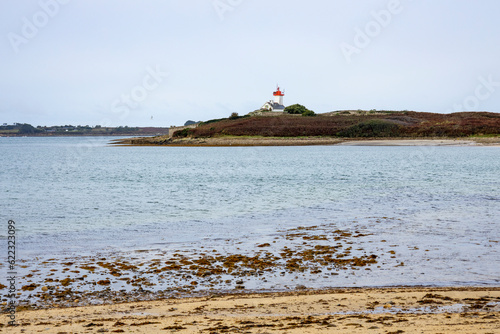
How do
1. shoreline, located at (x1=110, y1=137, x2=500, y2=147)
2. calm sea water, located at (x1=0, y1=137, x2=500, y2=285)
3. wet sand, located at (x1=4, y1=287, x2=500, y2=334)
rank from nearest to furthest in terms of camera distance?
1. wet sand, located at (x1=4, y1=287, x2=500, y2=334)
2. calm sea water, located at (x1=0, y1=137, x2=500, y2=285)
3. shoreline, located at (x1=110, y1=137, x2=500, y2=147)

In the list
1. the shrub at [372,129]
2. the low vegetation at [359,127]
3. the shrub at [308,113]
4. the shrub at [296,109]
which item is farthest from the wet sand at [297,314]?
the shrub at [296,109]

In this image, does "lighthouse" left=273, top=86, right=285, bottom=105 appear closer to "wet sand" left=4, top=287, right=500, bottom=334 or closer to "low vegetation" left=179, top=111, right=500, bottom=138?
"low vegetation" left=179, top=111, right=500, bottom=138

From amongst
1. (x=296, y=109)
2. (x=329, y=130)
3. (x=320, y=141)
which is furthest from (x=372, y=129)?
(x=296, y=109)

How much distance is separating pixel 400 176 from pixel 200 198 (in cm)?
1873

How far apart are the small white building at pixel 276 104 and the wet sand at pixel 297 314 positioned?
128121mm

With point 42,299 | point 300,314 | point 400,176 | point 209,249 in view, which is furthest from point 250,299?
point 400,176

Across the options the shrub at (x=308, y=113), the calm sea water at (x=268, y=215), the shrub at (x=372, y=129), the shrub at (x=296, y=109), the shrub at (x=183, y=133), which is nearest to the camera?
the calm sea water at (x=268, y=215)

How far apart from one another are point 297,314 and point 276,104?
13350 cm

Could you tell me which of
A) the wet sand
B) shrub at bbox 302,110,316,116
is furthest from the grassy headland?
Result: the wet sand

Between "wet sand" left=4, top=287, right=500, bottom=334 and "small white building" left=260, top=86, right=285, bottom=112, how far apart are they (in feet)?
420

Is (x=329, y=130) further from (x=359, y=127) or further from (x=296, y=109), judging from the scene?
(x=296, y=109)

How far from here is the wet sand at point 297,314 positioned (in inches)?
280

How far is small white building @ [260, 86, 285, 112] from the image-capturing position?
137m

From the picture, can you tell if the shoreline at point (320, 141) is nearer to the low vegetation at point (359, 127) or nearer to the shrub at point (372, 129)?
the shrub at point (372, 129)
